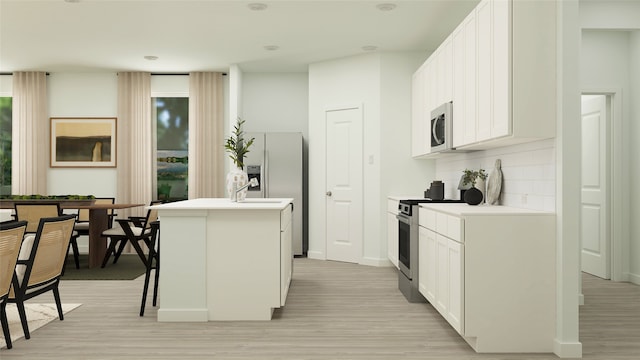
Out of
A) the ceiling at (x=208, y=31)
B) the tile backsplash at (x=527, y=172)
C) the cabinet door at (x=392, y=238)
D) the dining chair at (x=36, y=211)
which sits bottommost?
the cabinet door at (x=392, y=238)

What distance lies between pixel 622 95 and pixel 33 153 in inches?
325

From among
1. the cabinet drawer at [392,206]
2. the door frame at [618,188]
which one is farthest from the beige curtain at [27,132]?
the door frame at [618,188]

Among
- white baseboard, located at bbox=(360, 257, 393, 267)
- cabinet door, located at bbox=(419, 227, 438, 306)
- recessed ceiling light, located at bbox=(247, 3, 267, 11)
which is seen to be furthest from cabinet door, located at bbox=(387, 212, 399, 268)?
recessed ceiling light, located at bbox=(247, 3, 267, 11)

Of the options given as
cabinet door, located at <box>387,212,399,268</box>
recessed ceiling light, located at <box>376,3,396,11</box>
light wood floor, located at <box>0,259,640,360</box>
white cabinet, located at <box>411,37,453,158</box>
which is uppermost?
recessed ceiling light, located at <box>376,3,396,11</box>

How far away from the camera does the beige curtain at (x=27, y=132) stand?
777 centimetres

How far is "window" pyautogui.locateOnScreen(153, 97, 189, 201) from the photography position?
26.8 feet

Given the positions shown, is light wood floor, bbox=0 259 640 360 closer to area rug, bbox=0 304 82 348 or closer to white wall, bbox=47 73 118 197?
area rug, bbox=0 304 82 348

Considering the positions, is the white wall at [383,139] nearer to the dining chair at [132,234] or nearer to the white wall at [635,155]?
the white wall at [635,155]

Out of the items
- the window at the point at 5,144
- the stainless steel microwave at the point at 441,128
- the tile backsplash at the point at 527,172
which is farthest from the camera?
the window at the point at 5,144

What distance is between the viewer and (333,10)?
5023 millimetres


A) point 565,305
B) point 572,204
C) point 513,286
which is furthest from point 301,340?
point 572,204

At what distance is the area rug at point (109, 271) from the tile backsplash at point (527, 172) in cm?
409

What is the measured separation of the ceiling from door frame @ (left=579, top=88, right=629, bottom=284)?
2.03m

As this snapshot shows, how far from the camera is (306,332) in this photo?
3.57 meters
